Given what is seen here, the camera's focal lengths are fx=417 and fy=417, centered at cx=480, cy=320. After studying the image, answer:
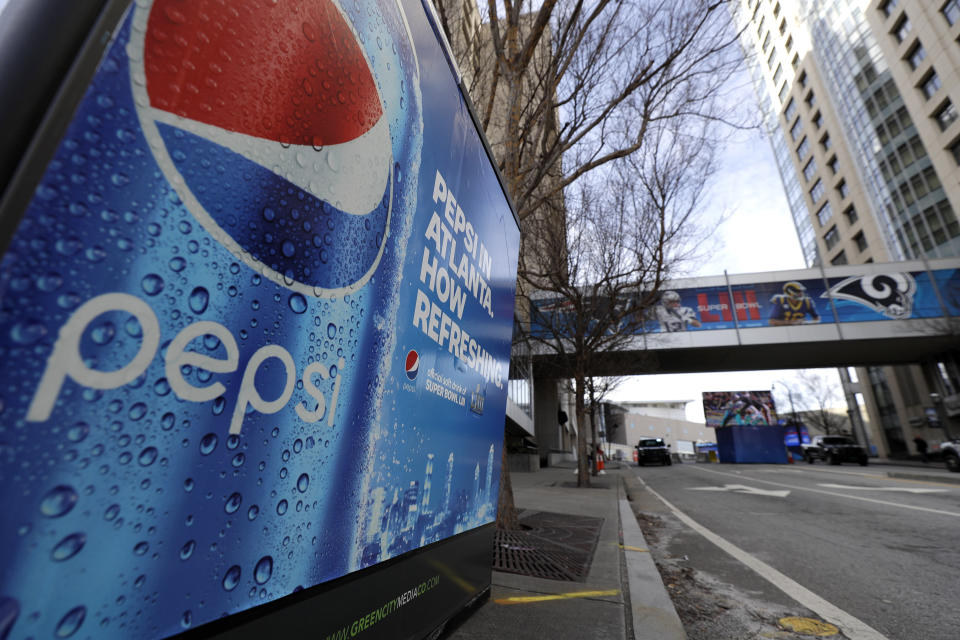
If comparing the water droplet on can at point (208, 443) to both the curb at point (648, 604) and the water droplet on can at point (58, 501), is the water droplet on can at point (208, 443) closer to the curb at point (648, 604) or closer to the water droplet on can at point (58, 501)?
the water droplet on can at point (58, 501)

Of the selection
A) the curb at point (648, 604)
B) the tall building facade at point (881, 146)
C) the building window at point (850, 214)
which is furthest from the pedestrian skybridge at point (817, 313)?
the curb at point (648, 604)

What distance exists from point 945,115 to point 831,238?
13692 millimetres

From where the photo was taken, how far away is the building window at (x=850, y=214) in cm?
3488

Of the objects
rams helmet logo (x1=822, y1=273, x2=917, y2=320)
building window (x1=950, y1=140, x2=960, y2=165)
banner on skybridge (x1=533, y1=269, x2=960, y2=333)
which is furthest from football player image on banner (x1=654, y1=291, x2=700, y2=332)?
building window (x1=950, y1=140, x2=960, y2=165)

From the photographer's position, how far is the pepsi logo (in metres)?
0.67

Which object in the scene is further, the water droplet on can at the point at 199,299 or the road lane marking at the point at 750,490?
the road lane marking at the point at 750,490

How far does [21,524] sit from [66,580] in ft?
0.34

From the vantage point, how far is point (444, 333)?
5.32 feet

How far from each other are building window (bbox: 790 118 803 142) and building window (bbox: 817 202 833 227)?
854 cm

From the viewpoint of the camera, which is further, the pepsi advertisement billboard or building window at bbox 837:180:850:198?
building window at bbox 837:180:850:198

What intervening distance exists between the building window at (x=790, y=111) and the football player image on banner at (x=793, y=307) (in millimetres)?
28076

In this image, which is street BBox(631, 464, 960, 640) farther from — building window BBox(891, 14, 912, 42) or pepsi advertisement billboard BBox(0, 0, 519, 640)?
building window BBox(891, 14, 912, 42)

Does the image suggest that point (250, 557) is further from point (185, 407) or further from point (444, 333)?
point (444, 333)

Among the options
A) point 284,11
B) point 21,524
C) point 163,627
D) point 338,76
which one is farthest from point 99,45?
point 163,627
